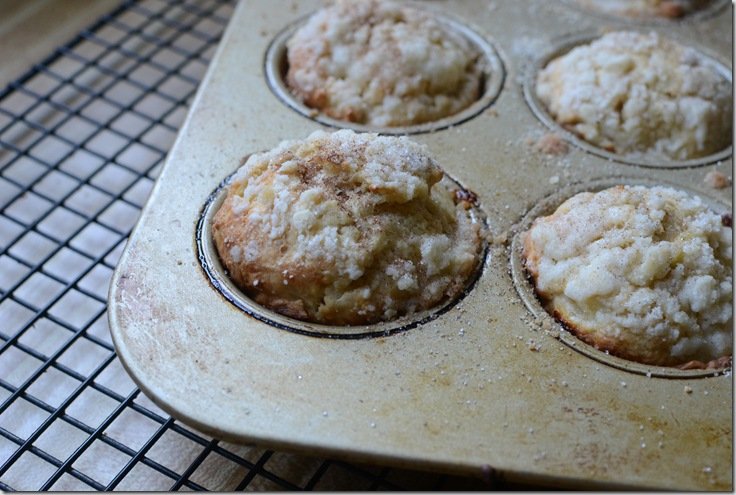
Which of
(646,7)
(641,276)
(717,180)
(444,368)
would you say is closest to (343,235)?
(444,368)

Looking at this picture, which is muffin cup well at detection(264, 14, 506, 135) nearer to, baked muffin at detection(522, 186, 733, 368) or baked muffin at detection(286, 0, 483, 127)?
baked muffin at detection(286, 0, 483, 127)

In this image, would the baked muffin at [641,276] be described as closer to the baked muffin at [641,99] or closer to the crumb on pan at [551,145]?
the crumb on pan at [551,145]

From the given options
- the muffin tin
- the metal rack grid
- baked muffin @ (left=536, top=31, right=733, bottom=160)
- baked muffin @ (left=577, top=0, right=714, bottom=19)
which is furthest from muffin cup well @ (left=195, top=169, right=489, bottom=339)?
baked muffin @ (left=577, top=0, right=714, bottom=19)

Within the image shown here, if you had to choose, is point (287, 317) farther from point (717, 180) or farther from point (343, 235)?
point (717, 180)

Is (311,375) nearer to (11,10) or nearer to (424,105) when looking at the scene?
(424,105)

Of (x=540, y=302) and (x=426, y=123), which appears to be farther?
(x=426, y=123)
